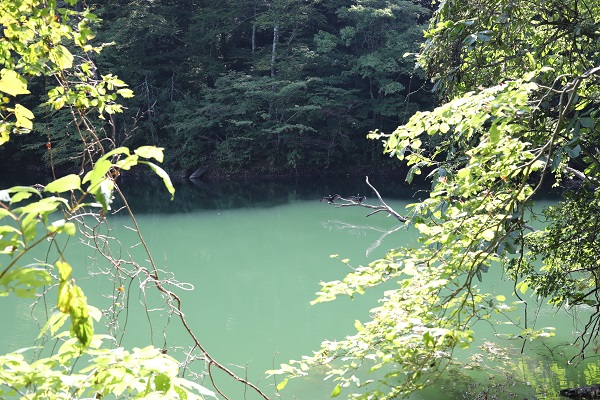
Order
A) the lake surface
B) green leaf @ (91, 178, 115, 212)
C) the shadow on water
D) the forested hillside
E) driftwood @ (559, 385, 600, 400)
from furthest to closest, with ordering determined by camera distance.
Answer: the forested hillside
the shadow on water
the lake surface
driftwood @ (559, 385, 600, 400)
green leaf @ (91, 178, 115, 212)

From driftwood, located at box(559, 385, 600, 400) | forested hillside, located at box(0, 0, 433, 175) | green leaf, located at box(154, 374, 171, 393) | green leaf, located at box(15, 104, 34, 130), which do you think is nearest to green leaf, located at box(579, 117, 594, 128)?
green leaf, located at box(154, 374, 171, 393)

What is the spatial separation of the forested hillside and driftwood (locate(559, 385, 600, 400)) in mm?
12010

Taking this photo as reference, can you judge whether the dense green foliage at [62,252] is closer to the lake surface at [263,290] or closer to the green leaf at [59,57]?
the green leaf at [59,57]

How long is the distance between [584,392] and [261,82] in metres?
13.0

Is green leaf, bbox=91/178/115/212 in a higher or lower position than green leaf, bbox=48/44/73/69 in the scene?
lower

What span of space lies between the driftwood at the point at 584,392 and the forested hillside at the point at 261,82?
12.0 meters

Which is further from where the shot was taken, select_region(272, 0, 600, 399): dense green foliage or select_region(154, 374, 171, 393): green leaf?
select_region(272, 0, 600, 399): dense green foliage

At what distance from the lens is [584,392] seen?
3916 millimetres

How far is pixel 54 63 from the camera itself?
6.33 feet

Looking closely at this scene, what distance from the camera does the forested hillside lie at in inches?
629

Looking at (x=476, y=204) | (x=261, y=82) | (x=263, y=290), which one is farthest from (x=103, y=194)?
(x=261, y=82)

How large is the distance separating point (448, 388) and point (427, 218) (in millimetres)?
2174

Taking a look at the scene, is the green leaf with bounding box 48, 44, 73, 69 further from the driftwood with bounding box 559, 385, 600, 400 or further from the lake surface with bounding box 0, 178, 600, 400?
the driftwood with bounding box 559, 385, 600, 400

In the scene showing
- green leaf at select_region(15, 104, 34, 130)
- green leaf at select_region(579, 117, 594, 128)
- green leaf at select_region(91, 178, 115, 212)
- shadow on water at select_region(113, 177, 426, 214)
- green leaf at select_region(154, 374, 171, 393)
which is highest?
green leaf at select_region(579, 117, 594, 128)
